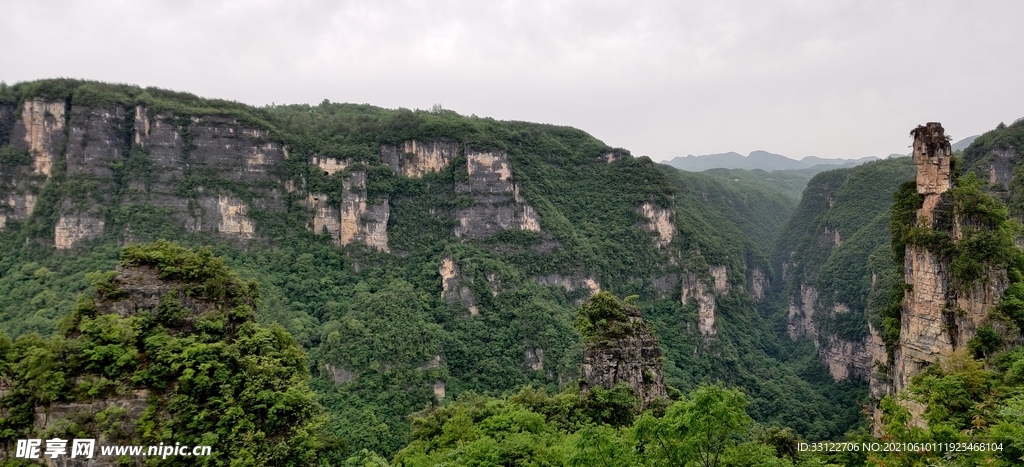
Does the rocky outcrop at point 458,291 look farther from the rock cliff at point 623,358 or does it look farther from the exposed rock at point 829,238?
the exposed rock at point 829,238

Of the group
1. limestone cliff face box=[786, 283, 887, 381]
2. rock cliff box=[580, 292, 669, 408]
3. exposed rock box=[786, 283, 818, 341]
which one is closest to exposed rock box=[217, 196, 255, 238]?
rock cliff box=[580, 292, 669, 408]

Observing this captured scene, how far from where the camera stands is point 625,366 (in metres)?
20.8

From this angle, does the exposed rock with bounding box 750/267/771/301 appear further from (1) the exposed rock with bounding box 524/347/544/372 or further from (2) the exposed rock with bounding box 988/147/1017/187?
(1) the exposed rock with bounding box 524/347/544/372

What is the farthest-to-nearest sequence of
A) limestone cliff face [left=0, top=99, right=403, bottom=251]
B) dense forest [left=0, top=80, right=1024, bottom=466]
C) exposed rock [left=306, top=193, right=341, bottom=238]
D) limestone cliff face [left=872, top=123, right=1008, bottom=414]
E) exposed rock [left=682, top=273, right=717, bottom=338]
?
exposed rock [left=682, top=273, right=717, bottom=338]
exposed rock [left=306, top=193, right=341, bottom=238]
limestone cliff face [left=0, top=99, right=403, bottom=251]
limestone cliff face [left=872, top=123, right=1008, bottom=414]
dense forest [left=0, top=80, right=1024, bottom=466]

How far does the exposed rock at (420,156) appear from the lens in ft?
191

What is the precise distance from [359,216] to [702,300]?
4010cm

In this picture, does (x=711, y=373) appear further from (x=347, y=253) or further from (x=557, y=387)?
(x=347, y=253)

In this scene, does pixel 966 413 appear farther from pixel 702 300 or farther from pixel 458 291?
pixel 702 300

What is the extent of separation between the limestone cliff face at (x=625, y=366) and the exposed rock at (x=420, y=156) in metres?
41.6

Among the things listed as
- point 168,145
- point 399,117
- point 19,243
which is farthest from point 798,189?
point 19,243

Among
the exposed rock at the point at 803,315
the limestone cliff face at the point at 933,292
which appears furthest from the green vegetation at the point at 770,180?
the limestone cliff face at the point at 933,292

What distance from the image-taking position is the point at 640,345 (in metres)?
21.4

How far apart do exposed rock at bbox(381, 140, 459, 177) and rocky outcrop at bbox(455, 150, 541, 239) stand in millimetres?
3173

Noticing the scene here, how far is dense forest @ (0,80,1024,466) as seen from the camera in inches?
589
